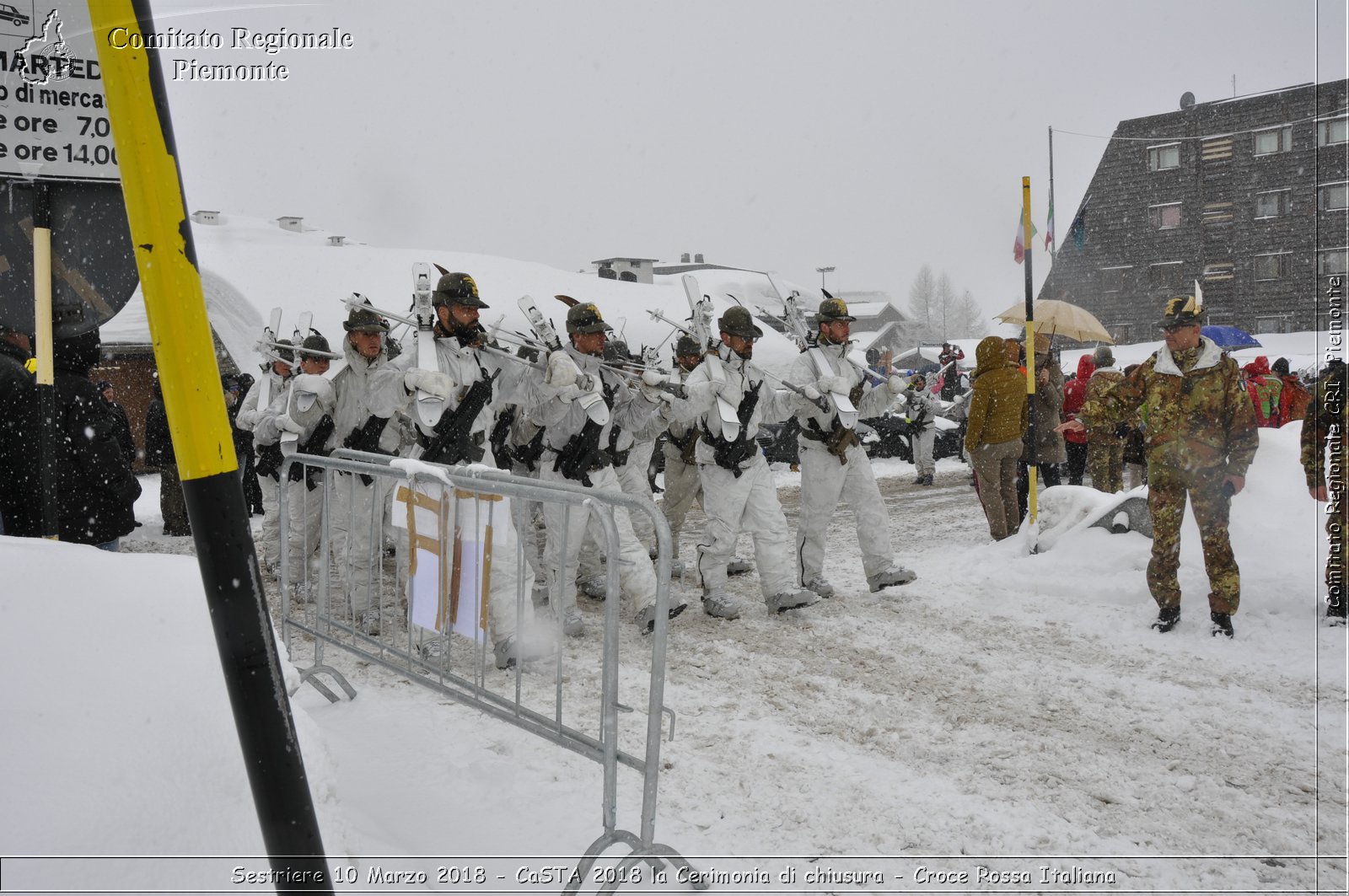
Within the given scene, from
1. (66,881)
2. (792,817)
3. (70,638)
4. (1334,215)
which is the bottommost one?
(792,817)

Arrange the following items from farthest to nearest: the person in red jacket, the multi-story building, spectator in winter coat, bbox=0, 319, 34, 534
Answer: the multi-story building → the person in red jacket → spectator in winter coat, bbox=0, 319, 34, 534

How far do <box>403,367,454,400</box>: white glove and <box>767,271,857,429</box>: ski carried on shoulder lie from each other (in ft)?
9.26

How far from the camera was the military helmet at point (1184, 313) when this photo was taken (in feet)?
17.8

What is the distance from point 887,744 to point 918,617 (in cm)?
226

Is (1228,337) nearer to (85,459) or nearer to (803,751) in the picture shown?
(803,751)

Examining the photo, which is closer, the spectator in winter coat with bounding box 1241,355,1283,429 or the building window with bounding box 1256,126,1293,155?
the spectator in winter coat with bounding box 1241,355,1283,429

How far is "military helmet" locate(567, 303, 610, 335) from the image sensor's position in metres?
6.12

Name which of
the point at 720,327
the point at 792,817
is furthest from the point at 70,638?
the point at 720,327

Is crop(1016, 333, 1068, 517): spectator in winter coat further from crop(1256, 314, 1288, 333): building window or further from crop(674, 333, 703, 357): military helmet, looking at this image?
crop(1256, 314, 1288, 333): building window

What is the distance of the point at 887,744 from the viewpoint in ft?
13.0

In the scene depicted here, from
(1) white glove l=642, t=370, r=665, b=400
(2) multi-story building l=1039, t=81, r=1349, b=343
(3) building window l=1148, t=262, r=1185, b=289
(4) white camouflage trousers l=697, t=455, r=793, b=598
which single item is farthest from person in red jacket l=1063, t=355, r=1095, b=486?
(3) building window l=1148, t=262, r=1185, b=289

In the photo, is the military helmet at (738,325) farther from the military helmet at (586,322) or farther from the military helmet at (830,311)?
the military helmet at (586,322)

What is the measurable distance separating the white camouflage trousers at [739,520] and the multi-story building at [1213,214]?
2299 cm

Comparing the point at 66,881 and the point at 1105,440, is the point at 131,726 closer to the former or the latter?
the point at 66,881
